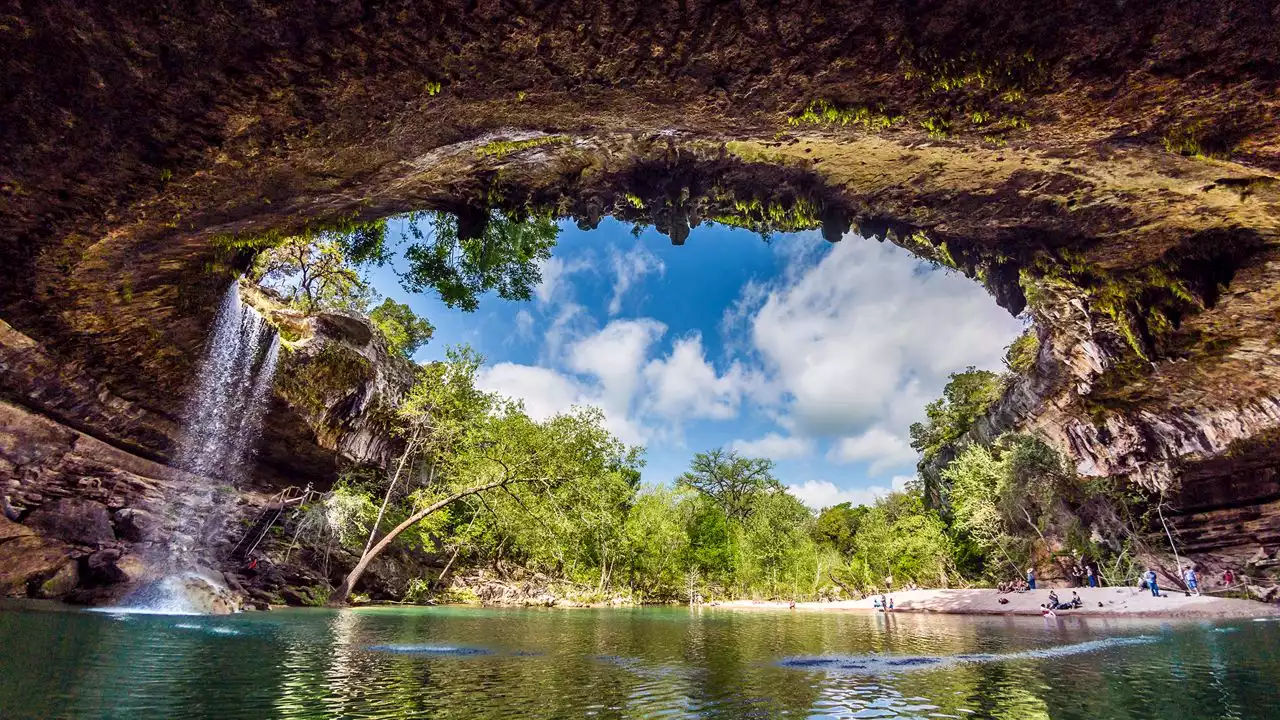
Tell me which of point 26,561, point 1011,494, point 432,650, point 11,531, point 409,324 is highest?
point 409,324

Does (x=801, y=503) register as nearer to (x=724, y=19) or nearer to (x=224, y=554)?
(x=224, y=554)

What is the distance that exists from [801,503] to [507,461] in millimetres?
58092

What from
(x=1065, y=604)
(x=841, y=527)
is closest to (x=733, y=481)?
(x=841, y=527)

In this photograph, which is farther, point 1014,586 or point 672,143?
point 1014,586

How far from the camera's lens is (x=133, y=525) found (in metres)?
18.0

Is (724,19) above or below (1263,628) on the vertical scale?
above

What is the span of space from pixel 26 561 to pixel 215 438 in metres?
7.37

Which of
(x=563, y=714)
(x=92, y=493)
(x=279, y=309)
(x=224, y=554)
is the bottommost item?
(x=563, y=714)

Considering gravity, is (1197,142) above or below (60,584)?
above

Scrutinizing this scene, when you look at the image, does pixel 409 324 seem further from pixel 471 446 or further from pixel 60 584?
pixel 60 584

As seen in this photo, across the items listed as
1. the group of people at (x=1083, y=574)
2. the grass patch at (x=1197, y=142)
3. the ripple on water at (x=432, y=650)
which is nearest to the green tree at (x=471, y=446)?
the ripple on water at (x=432, y=650)

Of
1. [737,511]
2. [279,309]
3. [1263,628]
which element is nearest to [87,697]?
[1263,628]

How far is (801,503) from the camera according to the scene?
7188 cm

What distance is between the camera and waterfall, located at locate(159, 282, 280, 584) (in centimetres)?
1700
